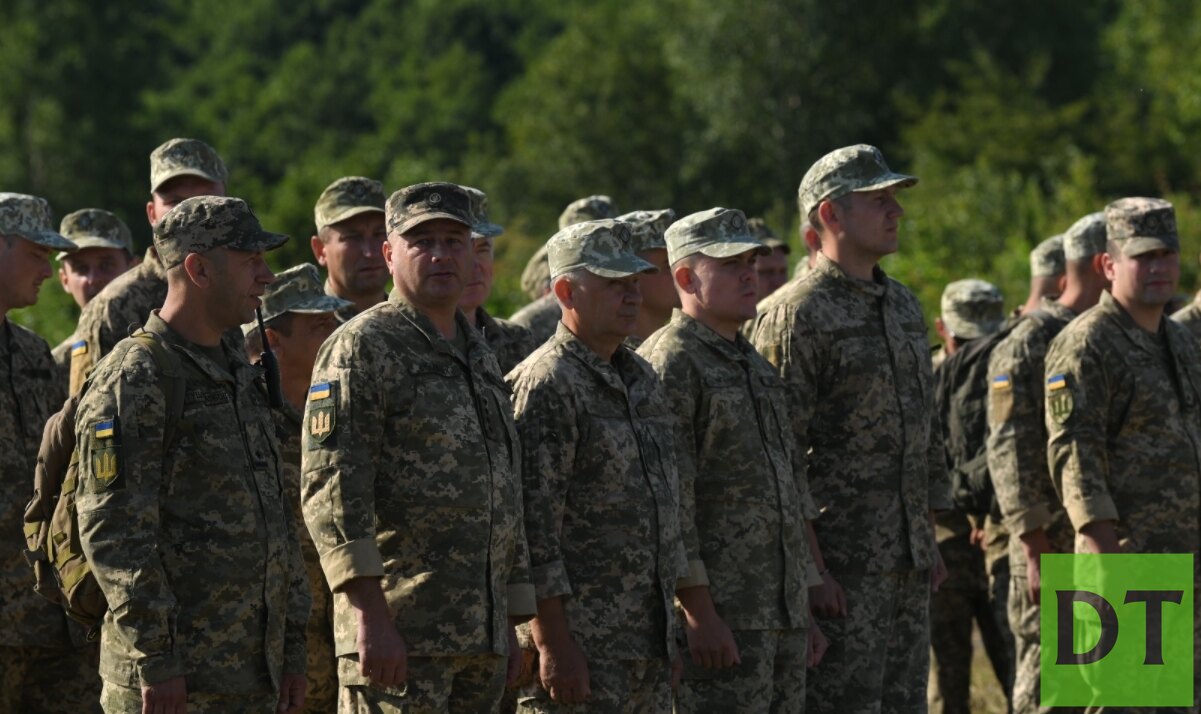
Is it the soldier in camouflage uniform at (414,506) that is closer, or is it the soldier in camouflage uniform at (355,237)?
the soldier in camouflage uniform at (414,506)

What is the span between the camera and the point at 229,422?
16.8 ft

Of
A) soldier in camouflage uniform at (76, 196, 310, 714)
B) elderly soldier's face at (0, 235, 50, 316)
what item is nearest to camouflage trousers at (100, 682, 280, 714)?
soldier in camouflage uniform at (76, 196, 310, 714)

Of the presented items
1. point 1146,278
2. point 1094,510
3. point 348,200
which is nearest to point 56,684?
point 348,200

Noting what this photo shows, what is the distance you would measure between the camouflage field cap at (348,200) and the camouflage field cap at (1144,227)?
3.42 meters

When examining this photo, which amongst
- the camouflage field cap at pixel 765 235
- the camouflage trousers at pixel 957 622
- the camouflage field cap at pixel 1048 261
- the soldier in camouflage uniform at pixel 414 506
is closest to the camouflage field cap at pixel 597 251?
the soldier in camouflage uniform at pixel 414 506

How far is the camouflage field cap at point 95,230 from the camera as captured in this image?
8.69 metres

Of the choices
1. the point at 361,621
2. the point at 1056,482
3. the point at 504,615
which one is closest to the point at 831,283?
the point at 1056,482

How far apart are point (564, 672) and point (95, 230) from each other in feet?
14.5

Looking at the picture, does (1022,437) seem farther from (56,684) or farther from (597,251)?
(56,684)

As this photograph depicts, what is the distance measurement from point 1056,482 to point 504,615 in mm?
3532

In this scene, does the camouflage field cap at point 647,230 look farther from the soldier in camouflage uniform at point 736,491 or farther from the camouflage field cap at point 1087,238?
Answer: the camouflage field cap at point 1087,238

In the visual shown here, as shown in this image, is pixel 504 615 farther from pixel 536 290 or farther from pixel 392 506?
pixel 536 290

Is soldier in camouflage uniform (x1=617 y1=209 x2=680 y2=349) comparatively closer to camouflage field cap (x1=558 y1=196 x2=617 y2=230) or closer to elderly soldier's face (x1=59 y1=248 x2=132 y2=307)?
camouflage field cap (x1=558 y1=196 x2=617 y2=230)

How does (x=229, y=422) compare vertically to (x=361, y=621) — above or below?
above
